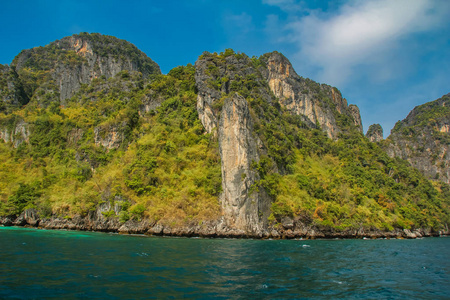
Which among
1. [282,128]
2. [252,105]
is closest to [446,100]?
[282,128]

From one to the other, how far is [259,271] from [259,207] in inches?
1105

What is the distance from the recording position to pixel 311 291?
10875 mm

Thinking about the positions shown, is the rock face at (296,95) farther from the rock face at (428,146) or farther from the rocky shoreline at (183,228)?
the rocky shoreline at (183,228)

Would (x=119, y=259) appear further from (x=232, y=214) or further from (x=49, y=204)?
(x=49, y=204)

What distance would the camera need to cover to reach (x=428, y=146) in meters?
118

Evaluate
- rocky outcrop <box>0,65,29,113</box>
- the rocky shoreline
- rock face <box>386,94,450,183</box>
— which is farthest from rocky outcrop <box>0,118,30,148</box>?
rock face <box>386,94,450,183</box>

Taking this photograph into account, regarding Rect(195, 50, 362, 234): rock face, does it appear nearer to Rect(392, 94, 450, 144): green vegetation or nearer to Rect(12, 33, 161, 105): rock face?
Rect(392, 94, 450, 144): green vegetation

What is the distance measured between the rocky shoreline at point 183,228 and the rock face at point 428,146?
247ft

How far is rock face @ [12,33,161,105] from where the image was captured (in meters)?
88.8

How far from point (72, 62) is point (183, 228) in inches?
3185

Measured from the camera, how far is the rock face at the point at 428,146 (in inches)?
4358

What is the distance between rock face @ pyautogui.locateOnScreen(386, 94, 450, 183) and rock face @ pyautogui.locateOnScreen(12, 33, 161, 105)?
106298 millimetres

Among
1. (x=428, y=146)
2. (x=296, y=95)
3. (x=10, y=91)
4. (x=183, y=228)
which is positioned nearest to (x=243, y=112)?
(x=183, y=228)

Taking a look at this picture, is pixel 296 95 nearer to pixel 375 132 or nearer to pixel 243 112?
pixel 243 112
